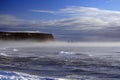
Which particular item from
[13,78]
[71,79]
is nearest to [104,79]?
[71,79]

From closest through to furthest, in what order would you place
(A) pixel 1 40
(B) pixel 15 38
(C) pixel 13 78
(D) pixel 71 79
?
(C) pixel 13 78 < (D) pixel 71 79 < (A) pixel 1 40 < (B) pixel 15 38

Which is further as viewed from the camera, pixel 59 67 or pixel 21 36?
pixel 21 36

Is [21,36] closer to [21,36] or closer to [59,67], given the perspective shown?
[21,36]

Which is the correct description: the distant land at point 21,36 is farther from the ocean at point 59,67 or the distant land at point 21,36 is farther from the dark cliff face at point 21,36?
the ocean at point 59,67

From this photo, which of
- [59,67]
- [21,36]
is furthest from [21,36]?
[59,67]

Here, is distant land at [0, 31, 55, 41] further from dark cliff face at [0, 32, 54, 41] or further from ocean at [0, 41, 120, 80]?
ocean at [0, 41, 120, 80]

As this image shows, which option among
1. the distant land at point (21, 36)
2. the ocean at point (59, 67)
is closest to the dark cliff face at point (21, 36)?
the distant land at point (21, 36)

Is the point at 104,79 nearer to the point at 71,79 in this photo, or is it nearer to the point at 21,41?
the point at 71,79

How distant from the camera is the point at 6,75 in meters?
19.4

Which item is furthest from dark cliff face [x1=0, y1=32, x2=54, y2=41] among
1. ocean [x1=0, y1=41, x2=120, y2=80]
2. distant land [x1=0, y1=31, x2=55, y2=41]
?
ocean [x1=0, y1=41, x2=120, y2=80]

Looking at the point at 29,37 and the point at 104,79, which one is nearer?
the point at 104,79

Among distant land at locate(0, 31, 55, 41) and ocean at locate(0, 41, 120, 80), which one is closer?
ocean at locate(0, 41, 120, 80)

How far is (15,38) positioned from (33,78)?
6648 inches

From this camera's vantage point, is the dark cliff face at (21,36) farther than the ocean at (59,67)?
Yes
